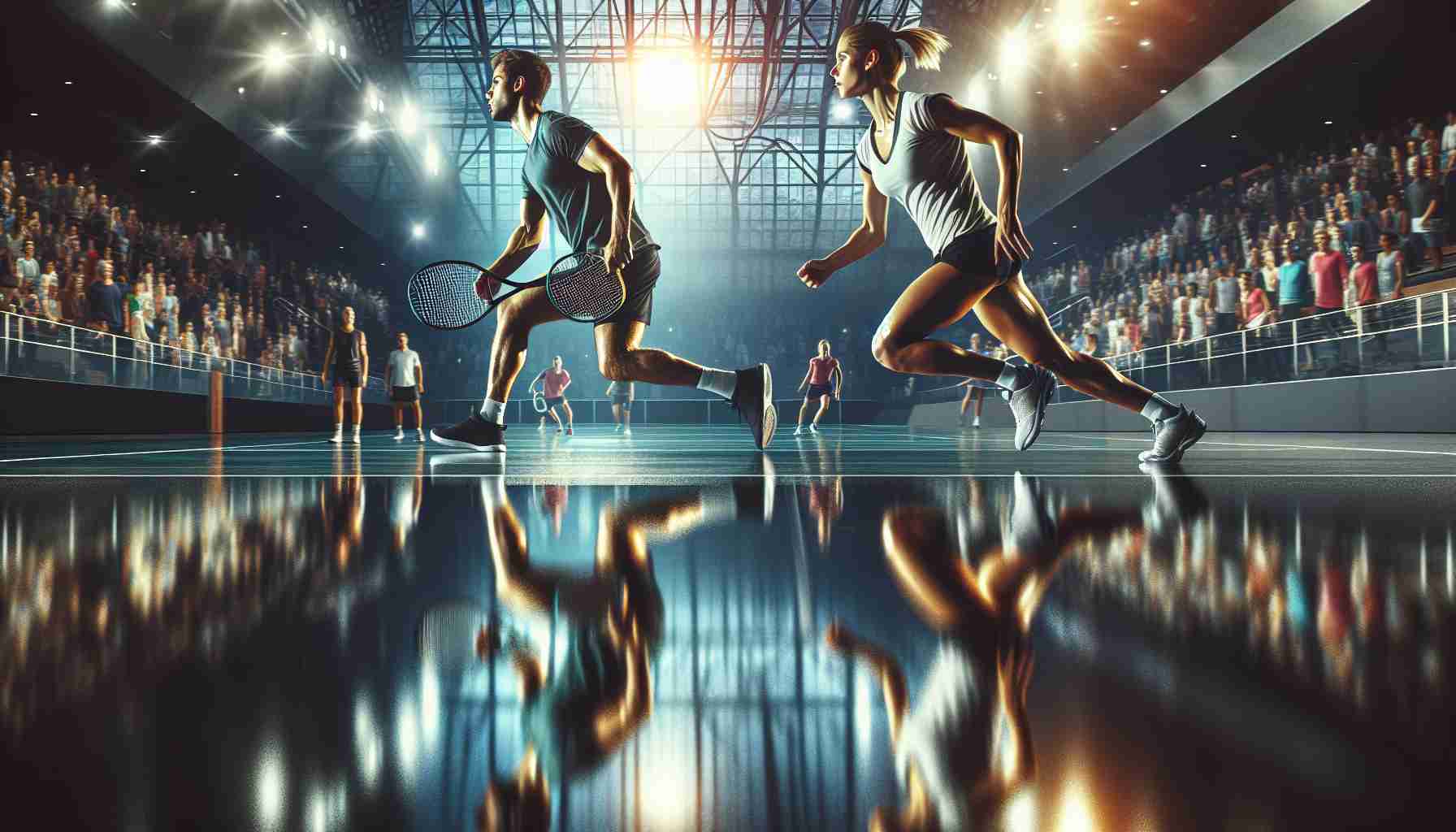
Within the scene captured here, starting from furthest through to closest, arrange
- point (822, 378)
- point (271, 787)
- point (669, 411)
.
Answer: point (669, 411) → point (822, 378) → point (271, 787)

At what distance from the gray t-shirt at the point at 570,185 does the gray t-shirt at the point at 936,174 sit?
1.39 meters

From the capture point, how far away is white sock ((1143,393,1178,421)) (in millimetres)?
3344

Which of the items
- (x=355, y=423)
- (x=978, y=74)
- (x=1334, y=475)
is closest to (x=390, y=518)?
(x=1334, y=475)

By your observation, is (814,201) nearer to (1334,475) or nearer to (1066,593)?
(1334,475)

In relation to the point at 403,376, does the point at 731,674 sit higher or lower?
lower

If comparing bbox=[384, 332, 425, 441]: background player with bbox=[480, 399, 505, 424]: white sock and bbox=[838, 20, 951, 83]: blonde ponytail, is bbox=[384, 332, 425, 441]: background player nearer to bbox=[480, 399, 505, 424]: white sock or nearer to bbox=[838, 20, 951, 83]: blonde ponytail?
bbox=[480, 399, 505, 424]: white sock

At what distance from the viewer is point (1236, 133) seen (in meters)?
13.9

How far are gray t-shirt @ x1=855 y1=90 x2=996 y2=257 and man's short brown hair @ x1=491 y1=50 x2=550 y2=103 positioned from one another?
162cm

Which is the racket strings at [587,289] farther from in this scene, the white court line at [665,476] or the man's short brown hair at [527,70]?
the white court line at [665,476]

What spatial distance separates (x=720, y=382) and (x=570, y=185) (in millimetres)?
1287

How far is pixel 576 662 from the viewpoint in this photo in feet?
2.07

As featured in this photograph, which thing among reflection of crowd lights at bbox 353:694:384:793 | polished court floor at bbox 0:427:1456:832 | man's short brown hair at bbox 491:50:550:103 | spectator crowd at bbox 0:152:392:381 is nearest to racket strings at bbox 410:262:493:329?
man's short brown hair at bbox 491:50:550:103

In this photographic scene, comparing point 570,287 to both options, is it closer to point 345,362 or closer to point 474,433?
point 474,433

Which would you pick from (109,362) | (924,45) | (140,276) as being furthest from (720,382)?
(140,276)
